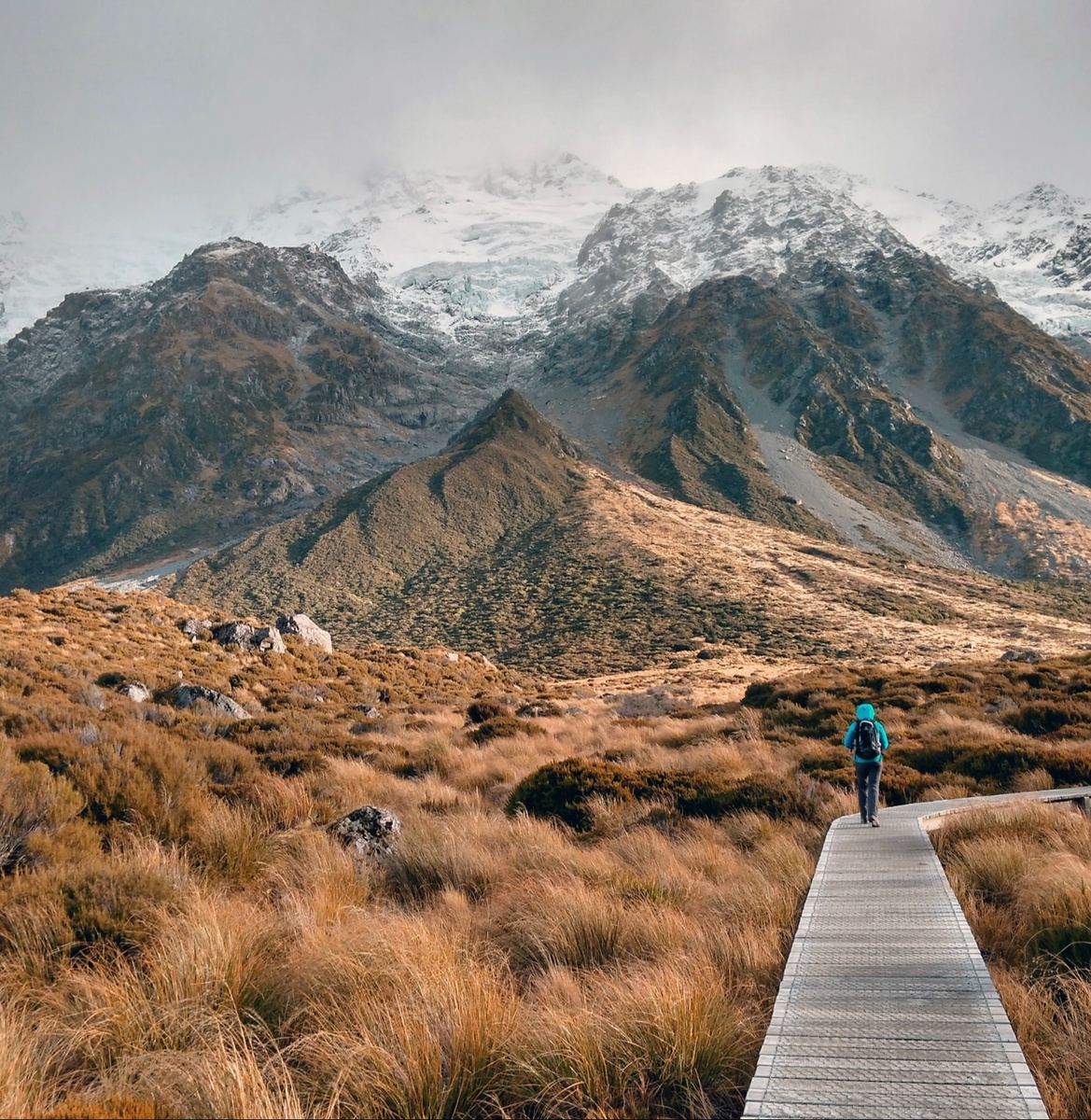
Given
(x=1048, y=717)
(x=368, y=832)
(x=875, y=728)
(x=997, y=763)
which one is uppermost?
(x=875, y=728)

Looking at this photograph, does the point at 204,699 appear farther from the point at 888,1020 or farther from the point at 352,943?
the point at 888,1020

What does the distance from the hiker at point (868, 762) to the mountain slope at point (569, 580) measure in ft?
182

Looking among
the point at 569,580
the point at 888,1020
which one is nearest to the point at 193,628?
the point at 888,1020

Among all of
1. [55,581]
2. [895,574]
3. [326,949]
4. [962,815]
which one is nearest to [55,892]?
[326,949]

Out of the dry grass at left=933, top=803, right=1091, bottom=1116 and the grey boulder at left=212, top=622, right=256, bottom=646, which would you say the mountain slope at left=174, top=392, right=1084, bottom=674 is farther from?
the dry grass at left=933, top=803, right=1091, bottom=1116

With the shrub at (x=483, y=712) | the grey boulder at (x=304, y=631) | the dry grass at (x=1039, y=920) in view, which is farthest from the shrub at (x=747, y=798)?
the grey boulder at (x=304, y=631)

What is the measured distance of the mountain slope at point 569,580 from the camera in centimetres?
7869

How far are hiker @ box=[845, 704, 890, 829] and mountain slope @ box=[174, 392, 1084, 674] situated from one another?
55.4m

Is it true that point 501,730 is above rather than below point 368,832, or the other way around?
below

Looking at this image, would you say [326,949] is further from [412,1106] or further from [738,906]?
[738,906]

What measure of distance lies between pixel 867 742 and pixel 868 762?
24 centimetres

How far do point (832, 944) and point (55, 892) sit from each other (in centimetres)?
Answer: 535

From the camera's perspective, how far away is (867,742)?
28.9 feet

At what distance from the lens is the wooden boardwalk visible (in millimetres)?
2914
